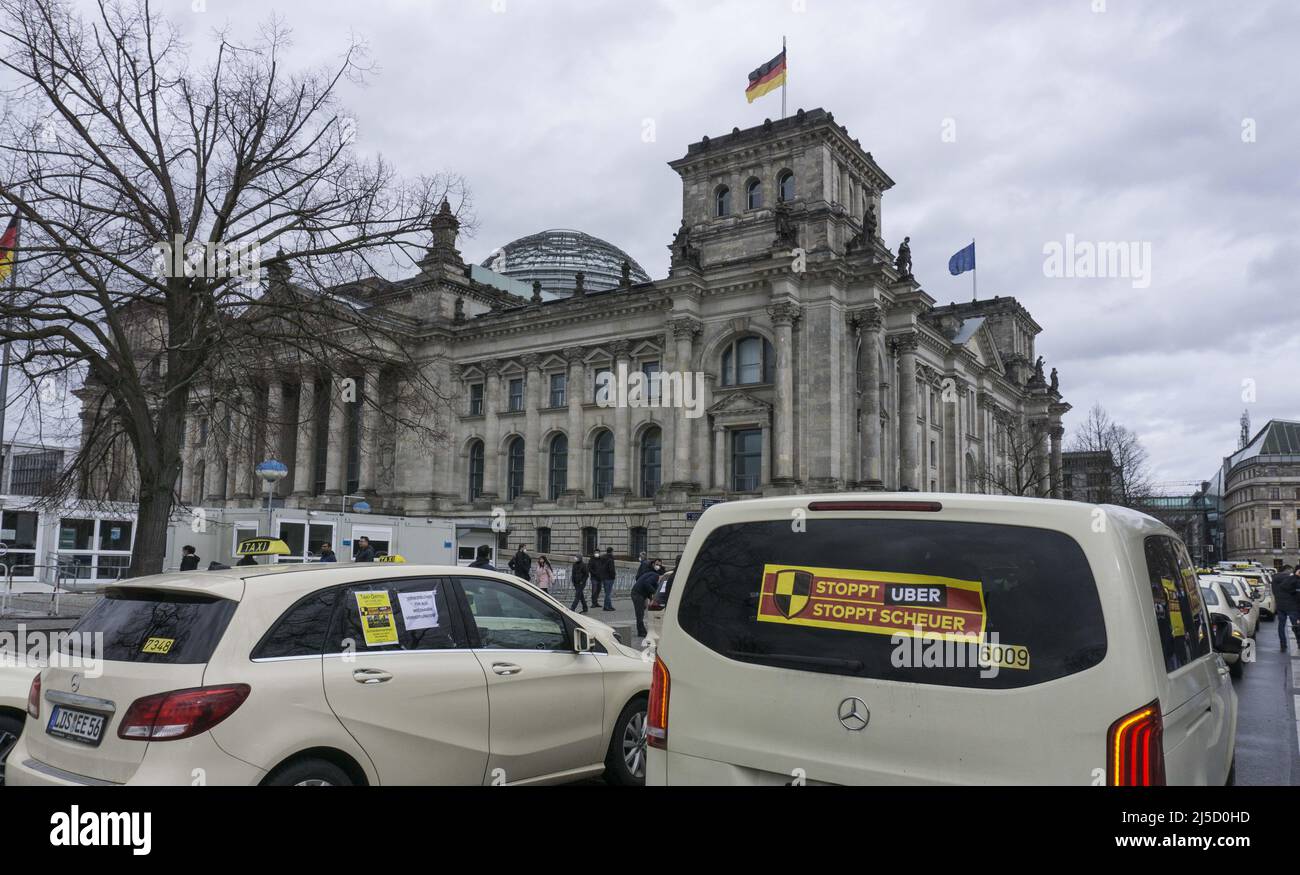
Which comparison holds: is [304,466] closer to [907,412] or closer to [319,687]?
[907,412]

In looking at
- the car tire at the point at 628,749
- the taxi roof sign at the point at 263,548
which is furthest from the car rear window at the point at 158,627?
the taxi roof sign at the point at 263,548

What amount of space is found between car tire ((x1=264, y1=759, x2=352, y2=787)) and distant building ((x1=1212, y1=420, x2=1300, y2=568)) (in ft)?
452

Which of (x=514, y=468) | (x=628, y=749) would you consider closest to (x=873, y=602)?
(x=628, y=749)

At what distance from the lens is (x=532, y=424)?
52.2 m

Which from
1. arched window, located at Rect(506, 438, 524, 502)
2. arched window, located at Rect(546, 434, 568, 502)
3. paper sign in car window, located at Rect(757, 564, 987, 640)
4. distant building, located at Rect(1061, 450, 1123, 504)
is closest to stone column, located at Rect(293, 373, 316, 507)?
arched window, located at Rect(506, 438, 524, 502)

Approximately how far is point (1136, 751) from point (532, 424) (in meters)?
49.5

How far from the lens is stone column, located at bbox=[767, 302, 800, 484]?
42.6 m

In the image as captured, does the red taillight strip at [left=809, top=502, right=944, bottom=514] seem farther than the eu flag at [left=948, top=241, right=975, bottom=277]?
No

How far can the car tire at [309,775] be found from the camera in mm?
4785

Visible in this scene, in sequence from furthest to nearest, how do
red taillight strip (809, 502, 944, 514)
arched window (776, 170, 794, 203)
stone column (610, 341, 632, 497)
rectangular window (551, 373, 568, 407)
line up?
rectangular window (551, 373, 568, 407)
stone column (610, 341, 632, 497)
arched window (776, 170, 794, 203)
red taillight strip (809, 502, 944, 514)

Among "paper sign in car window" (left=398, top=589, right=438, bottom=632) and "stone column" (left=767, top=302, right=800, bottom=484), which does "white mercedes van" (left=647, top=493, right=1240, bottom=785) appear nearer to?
"paper sign in car window" (left=398, top=589, right=438, bottom=632)

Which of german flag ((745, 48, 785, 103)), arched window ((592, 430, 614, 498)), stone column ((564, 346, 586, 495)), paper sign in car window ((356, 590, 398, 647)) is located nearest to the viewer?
paper sign in car window ((356, 590, 398, 647))
